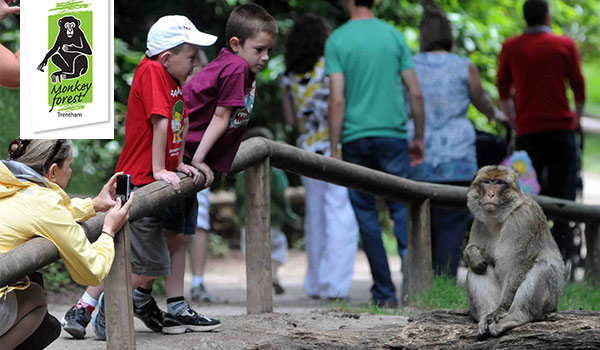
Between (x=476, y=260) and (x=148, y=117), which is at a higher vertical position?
(x=148, y=117)

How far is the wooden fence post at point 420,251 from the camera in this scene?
665cm

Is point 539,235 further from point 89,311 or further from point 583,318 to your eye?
point 89,311

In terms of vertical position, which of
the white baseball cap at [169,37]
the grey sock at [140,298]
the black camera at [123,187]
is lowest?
the grey sock at [140,298]

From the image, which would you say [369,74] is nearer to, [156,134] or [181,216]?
[181,216]

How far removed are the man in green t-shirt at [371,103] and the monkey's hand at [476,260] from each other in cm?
197

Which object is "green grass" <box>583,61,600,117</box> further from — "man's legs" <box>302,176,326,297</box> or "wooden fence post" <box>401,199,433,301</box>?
"wooden fence post" <box>401,199,433,301</box>

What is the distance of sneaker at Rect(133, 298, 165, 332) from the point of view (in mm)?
5152

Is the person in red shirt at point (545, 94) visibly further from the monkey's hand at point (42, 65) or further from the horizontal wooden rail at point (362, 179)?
the monkey's hand at point (42, 65)

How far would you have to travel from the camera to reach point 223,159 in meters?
5.12

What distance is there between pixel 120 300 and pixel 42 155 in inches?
27.2

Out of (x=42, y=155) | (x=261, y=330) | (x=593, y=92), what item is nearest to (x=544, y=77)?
(x=261, y=330)

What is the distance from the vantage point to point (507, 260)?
4.94 meters

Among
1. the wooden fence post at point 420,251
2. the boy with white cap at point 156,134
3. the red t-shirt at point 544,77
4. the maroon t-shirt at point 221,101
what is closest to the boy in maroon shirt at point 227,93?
the maroon t-shirt at point 221,101

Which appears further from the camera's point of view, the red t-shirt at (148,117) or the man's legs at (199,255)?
the man's legs at (199,255)
